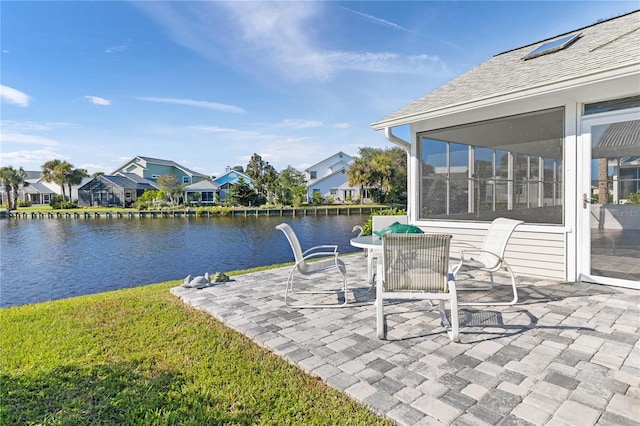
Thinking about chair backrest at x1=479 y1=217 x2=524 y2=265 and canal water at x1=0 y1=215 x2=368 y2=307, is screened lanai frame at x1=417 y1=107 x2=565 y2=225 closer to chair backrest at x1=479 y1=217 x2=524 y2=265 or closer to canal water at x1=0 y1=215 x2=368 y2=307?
chair backrest at x1=479 y1=217 x2=524 y2=265

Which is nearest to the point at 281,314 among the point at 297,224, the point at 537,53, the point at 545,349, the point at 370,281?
the point at 370,281

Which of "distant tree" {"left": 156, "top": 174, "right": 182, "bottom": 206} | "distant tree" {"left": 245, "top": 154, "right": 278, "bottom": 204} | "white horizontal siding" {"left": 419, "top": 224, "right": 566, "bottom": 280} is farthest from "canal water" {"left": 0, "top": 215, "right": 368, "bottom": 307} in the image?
"distant tree" {"left": 156, "top": 174, "right": 182, "bottom": 206}

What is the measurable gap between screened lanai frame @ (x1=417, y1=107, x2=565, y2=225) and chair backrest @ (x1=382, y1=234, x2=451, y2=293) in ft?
11.5

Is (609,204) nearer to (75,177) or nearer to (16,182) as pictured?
(75,177)

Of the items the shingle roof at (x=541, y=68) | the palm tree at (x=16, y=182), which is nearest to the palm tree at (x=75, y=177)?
the palm tree at (x=16, y=182)

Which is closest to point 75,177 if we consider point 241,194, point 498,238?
point 241,194

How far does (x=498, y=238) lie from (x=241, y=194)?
34455 millimetres

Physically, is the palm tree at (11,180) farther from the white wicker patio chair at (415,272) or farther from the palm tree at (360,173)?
the white wicker patio chair at (415,272)

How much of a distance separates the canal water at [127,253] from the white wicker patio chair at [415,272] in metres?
9.97

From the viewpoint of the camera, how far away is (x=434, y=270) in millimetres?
2979

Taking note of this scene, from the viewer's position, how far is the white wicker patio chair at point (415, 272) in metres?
2.91

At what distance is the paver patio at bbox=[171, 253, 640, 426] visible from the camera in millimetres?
1998

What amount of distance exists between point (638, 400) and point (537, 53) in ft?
20.8

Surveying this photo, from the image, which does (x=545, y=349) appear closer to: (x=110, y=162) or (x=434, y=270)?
(x=434, y=270)
